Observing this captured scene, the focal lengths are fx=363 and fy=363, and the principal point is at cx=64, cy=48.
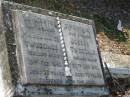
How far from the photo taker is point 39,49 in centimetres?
493

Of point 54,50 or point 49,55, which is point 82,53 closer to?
point 54,50

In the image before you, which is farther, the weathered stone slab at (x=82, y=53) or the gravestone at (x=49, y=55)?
the weathered stone slab at (x=82, y=53)

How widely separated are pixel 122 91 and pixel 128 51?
2.63m

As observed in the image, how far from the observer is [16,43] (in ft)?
15.6

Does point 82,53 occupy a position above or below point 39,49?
below

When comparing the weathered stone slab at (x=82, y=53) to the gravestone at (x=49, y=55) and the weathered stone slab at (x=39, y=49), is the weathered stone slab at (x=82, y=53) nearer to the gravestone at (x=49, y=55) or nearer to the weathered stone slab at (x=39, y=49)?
the gravestone at (x=49, y=55)

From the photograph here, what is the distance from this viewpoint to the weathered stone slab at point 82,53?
5.23 m

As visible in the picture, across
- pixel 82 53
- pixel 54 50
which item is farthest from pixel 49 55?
pixel 82 53

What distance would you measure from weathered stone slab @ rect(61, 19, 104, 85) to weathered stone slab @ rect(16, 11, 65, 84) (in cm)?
19

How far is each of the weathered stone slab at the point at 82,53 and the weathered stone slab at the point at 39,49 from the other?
0.19 metres

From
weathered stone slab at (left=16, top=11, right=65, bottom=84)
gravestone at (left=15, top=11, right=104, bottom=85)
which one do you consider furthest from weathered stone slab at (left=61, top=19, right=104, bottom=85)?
weathered stone slab at (left=16, top=11, right=65, bottom=84)

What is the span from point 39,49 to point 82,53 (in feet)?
2.67

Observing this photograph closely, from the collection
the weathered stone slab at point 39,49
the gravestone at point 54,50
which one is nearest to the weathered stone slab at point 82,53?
the gravestone at point 54,50

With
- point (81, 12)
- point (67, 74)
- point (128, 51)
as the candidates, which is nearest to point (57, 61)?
point (67, 74)
